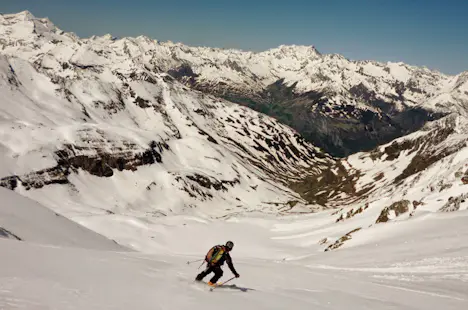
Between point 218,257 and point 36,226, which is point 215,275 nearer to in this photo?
point 218,257

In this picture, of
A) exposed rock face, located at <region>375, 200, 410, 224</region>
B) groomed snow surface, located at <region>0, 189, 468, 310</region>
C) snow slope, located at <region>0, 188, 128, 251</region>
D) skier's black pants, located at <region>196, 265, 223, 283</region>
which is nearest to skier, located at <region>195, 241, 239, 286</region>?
skier's black pants, located at <region>196, 265, 223, 283</region>

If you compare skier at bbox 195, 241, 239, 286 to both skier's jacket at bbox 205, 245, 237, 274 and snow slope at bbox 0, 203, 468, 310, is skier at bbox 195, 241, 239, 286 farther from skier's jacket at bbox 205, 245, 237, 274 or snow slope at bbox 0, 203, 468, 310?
snow slope at bbox 0, 203, 468, 310

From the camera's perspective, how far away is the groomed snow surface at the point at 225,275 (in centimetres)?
1376

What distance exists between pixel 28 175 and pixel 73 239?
170 meters

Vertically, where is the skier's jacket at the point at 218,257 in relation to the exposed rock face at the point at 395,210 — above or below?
below

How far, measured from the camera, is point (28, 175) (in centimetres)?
18412

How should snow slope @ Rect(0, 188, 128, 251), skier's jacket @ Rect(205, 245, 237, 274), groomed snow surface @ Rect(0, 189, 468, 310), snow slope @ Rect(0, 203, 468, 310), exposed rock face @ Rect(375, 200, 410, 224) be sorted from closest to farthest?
1. snow slope @ Rect(0, 203, 468, 310)
2. groomed snow surface @ Rect(0, 189, 468, 310)
3. skier's jacket @ Rect(205, 245, 237, 274)
4. snow slope @ Rect(0, 188, 128, 251)
5. exposed rock face @ Rect(375, 200, 410, 224)

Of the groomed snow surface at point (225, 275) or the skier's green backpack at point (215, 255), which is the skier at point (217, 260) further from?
the groomed snow surface at point (225, 275)

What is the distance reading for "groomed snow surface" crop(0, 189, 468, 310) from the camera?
13.8m

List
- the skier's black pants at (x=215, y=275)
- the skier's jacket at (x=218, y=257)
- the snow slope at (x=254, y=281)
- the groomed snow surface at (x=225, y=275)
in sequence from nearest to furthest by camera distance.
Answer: the snow slope at (x=254, y=281), the groomed snow surface at (x=225, y=275), the skier's black pants at (x=215, y=275), the skier's jacket at (x=218, y=257)

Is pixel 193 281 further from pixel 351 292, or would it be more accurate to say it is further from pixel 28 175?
pixel 28 175

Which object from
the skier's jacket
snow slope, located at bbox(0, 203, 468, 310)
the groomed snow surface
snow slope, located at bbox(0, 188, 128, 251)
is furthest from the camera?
snow slope, located at bbox(0, 188, 128, 251)

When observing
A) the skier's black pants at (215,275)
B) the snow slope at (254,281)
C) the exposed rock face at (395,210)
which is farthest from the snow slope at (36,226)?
the exposed rock face at (395,210)

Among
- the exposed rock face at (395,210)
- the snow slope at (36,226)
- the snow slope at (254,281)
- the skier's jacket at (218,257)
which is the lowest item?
the snow slope at (254,281)
